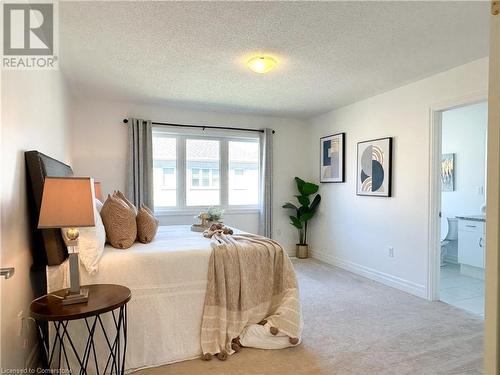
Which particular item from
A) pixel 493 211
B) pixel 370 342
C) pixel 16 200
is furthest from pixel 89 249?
pixel 370 342

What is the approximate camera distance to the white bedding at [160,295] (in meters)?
2.11

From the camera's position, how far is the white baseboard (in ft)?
11.6

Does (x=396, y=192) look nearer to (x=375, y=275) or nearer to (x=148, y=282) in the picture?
(x=375, y=275)

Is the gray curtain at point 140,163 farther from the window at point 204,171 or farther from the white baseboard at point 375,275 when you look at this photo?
the white baseboard at point 375,275

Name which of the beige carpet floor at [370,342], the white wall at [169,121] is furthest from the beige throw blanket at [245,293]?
the white wall at [169,121]

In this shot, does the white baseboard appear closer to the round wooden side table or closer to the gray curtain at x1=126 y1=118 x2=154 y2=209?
the gray curtain at x1=126 y1=118 x2=154 y2=209

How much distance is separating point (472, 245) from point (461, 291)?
885mm

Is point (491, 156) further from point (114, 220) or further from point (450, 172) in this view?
point (450, 172)

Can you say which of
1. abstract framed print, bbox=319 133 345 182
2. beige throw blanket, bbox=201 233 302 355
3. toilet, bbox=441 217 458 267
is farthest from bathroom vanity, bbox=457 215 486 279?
beige throw blanket, bbox=201 233 302 355

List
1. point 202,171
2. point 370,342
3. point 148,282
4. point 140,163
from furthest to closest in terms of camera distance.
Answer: point 202,171
point 140,163
point 370,342
point 148,282

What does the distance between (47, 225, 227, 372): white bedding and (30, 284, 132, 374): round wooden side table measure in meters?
0.13

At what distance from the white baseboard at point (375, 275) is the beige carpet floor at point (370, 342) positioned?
150 mm

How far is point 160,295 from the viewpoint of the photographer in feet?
7.20

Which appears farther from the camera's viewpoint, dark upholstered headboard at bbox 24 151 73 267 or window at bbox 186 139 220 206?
window at bbox 186 139 220 206
